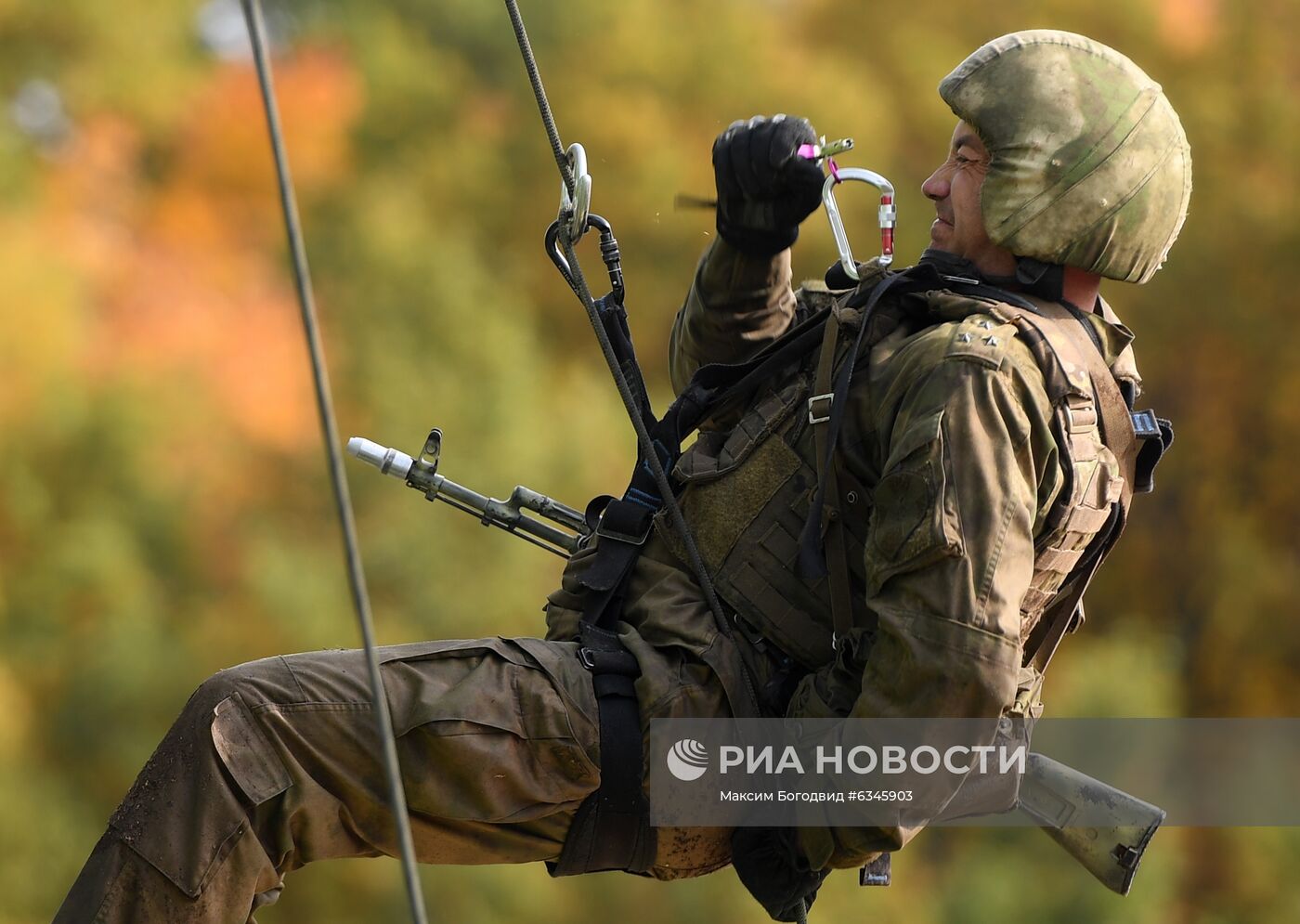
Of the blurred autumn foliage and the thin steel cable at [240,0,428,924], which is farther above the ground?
the blurred autumn foliage

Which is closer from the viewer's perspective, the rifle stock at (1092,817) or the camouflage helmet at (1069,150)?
the camouflage helmet at (1069,150)

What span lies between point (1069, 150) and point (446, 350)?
36.2ft

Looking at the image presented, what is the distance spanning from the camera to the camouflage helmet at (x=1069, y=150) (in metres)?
3.02

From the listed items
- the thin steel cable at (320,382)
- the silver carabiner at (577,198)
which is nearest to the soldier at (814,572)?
the silver carabiner at (577,198)

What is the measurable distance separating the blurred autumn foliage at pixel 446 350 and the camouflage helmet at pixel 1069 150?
8962mm

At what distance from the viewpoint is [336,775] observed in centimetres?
291

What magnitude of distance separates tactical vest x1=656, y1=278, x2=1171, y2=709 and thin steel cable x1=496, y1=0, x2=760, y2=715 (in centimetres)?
3

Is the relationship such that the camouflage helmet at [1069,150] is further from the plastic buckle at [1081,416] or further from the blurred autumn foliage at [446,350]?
the blurred autumn foliage at [446,350]

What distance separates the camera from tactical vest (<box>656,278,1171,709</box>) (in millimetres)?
2904

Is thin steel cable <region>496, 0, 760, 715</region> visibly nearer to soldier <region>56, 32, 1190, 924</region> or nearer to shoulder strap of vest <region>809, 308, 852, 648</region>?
soldier <region>56, 32, 1190, 924</region>

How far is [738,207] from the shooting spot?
3193 mm

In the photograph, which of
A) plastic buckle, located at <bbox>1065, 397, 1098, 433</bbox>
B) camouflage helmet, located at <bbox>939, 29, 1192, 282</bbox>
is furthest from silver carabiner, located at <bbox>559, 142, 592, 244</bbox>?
plastic buckle, located at <bbox>1065, 397, 1098, 433</bbox>

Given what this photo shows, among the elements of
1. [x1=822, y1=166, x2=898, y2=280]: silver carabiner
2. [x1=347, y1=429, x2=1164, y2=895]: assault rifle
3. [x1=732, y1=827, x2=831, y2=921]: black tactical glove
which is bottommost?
[x1=732, y1=827, x2=831, y2=921]: black tactical glove

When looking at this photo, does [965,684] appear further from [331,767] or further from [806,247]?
[806,247]
